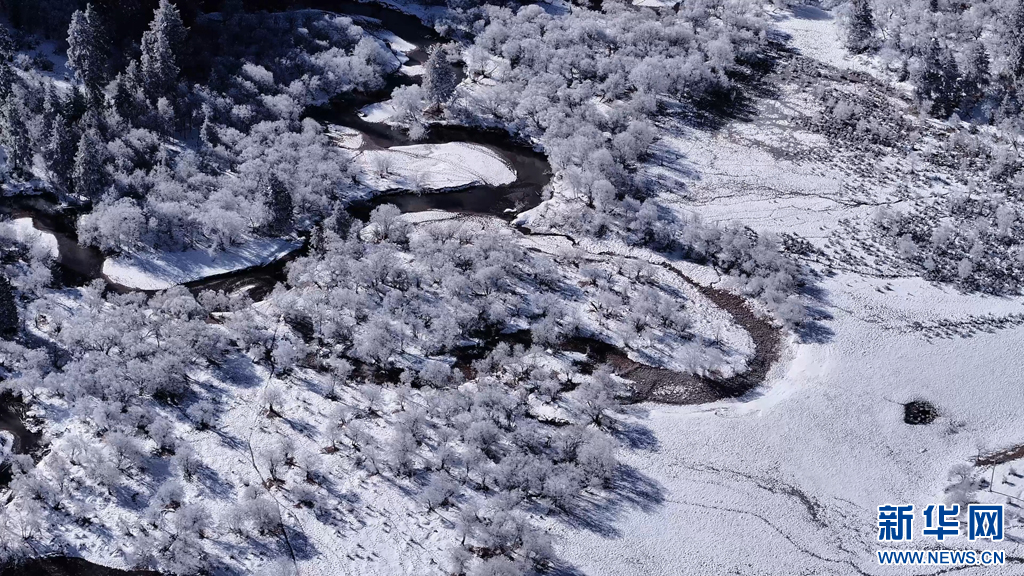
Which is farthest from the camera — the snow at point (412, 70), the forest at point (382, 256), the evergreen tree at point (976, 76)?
the snow at point (412, 70)

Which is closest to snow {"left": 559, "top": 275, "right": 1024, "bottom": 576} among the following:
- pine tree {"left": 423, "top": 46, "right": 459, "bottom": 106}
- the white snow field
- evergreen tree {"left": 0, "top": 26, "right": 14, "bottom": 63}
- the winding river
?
the white snow field

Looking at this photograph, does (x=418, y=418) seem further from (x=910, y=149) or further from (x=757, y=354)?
(x=910, y=149)

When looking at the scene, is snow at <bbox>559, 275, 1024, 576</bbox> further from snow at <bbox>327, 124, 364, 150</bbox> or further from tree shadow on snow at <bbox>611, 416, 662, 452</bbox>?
snow at <bbox>327, 124, 364, 150</bbox>

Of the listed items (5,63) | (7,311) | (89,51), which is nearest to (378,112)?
(89,51)

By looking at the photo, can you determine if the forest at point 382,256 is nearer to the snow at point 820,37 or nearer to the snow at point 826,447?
the snow at point 820,37

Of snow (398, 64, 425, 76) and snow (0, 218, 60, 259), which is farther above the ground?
snow (398, 64, 425, 76)

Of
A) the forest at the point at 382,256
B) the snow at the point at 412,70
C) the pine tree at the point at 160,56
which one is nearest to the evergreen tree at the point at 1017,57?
the forest at the point at 382,256
